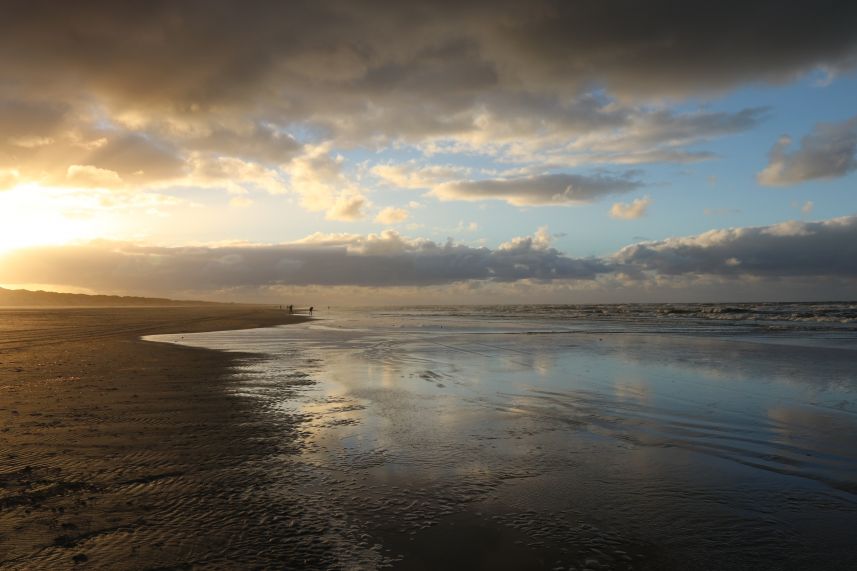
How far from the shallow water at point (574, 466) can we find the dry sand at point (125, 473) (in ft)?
2.76

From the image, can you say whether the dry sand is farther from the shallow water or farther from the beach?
the shallow water

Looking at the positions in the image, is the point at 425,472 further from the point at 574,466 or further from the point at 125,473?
the point at 125,473

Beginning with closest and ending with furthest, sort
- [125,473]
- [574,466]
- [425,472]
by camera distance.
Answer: [125,473], [425,472], [574,466]

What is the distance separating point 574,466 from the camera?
26.9 ft

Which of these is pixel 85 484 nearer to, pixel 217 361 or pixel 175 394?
pixel 175 394

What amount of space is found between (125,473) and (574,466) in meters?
6.97

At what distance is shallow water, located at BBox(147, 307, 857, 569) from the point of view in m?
5.45

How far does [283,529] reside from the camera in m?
5.71

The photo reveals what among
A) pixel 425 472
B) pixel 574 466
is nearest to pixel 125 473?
pixel 425 472

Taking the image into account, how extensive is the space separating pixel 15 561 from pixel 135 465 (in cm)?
306

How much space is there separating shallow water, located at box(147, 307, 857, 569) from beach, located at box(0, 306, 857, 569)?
4cm

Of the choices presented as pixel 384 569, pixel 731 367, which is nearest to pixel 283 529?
pixel 384 569

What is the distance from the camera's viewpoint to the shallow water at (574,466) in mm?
5445

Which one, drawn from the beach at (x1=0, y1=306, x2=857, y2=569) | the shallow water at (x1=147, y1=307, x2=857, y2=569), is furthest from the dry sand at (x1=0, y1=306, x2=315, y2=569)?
the shallow water at (x1=147, y1=307, x2=857, y2=569)
